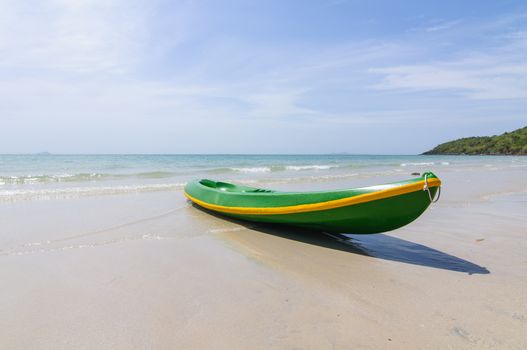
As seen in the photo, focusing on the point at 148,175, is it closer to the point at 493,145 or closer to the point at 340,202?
the point at 340,202

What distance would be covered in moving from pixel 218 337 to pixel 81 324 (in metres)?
1.06

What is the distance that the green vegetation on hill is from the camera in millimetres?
61400

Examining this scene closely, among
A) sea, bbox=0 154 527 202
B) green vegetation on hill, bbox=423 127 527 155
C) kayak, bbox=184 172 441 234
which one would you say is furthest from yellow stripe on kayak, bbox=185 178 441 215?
green vegetation on hill, bbox=423 127 527 155

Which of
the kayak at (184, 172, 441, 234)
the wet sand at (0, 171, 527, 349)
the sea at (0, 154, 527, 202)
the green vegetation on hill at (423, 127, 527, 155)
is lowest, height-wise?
the wet sand at (0, 171, 527, 349)

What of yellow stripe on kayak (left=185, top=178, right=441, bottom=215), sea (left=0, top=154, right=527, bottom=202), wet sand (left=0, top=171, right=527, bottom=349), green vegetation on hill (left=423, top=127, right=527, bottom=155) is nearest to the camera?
Result: wet sand (left=0, top=171, right=527, bottom=349)

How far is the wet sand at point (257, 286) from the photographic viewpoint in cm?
231

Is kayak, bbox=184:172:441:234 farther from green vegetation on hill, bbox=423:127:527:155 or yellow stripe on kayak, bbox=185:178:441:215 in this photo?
green vegetation on hill, bbox=423:127:527:155

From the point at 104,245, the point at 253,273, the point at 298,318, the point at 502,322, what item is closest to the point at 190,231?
the point at 104,245

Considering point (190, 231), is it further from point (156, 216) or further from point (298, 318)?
point (298, 318)

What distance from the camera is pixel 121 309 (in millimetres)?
2699

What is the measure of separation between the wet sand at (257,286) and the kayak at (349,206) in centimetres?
30

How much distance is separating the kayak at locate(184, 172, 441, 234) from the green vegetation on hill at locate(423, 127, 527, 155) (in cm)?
6914

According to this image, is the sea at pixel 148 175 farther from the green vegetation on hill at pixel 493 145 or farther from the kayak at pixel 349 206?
the green vegetation on hill at pixel 493 145

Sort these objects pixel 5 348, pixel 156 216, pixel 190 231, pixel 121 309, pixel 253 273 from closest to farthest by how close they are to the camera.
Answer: pixel 5 348
pixel 121 309
pixel 253 273
pixel 190 231
pixel 156 216
